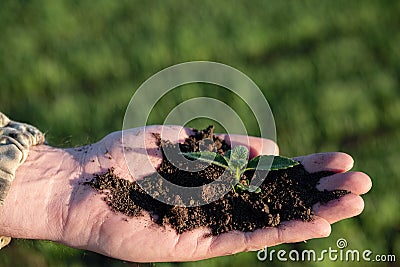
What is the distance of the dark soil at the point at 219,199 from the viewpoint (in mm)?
2453

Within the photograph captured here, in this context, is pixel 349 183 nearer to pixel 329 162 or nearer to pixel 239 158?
pixel 329 162

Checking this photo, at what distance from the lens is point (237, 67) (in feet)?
14.0

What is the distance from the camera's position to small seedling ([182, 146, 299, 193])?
8.59 feet

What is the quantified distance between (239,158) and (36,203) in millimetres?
1036

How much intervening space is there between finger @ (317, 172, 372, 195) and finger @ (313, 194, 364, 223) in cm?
7

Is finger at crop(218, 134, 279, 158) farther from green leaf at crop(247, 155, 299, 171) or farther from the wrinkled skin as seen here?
green leaf at crop(247, 155, 299, 171)

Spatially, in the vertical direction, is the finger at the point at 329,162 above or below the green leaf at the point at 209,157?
above

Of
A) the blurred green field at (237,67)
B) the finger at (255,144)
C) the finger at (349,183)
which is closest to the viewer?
the finger at (349,183)

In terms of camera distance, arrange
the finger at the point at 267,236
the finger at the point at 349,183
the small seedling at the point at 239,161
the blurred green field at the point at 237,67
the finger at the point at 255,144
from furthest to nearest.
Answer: the blurred green field at the point at 237,67 → the finger at the point at 255,144 → the small seedling at the point at 239,161 → the finger at the point at 349,183 → the finger at the point at 267,236

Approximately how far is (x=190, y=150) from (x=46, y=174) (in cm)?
76

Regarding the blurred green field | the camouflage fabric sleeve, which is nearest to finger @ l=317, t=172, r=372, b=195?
the blurred green field

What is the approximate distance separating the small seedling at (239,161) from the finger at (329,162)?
22 cm

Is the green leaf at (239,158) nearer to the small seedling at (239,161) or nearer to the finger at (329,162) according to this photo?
the small seedling at (239,161)

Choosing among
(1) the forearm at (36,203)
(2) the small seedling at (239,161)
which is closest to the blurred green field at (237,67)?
(1) the forearm at (36,203)
